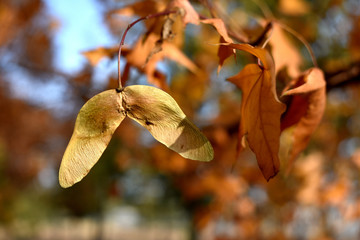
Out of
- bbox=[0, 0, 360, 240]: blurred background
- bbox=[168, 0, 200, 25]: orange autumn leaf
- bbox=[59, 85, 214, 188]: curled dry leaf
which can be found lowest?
bbox=[0, 0, 360, 240]: blurred background

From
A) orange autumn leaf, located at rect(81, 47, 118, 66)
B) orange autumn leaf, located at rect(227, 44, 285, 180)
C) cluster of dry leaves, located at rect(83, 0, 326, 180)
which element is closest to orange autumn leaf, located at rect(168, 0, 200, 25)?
cluster of dry leaves, located at rect(83, 0, 326, 180)

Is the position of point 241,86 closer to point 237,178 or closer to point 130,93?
point 130,93

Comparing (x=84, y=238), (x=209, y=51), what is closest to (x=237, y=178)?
(x=209, y=51)

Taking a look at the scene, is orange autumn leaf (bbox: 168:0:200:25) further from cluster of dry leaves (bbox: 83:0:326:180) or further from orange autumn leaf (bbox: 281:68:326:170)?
orange autumn leaf (bbox: 281:68:326:170)

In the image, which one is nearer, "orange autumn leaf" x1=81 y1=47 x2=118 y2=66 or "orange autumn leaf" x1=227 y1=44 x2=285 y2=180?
"orange autumn leaf" x1=227 y1=44 x2=285 y2=180

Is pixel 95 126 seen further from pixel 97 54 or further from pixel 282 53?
pixel 282 53

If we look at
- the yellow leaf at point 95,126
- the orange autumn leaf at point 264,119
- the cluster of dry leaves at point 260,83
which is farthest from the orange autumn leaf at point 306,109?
the yellow leaf at point 95,126

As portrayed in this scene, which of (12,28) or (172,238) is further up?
(12,28)

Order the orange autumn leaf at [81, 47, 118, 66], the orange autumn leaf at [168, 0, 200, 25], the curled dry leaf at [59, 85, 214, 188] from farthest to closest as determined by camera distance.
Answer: the orange autumn leaf at [81, 47, 118, 66] < the orange autumn leaf at [168, 0, 200, 25] < the curled dry leaf at [59, 85, 214, 188]
